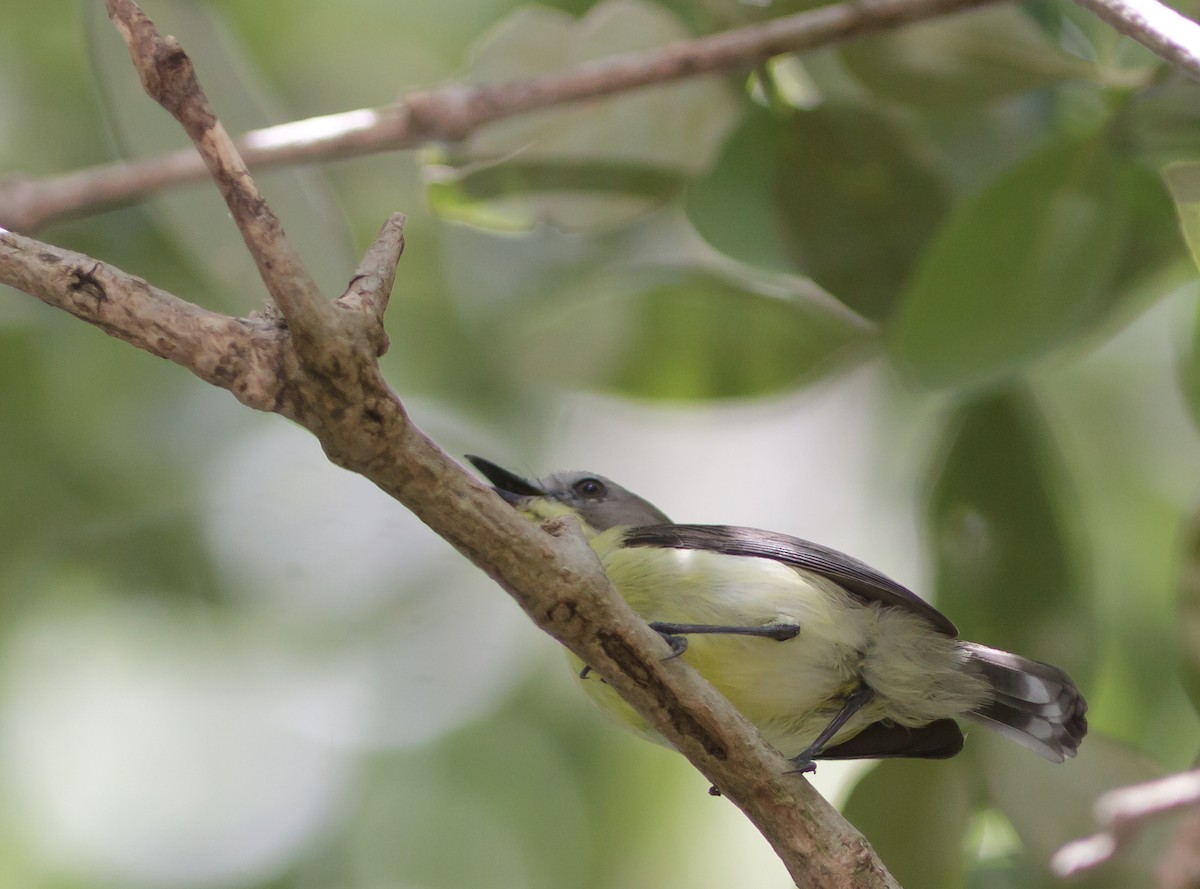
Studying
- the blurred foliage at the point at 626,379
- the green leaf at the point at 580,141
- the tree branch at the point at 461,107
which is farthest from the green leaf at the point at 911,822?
the tree branch at the point at 461,107

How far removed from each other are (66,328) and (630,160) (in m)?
2.00

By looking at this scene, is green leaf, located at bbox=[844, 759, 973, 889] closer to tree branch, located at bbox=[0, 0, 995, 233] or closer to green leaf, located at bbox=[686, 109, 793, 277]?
green leaf, located at bbox=[686, 109, 793, 277]

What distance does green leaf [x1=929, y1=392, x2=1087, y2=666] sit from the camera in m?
2.29

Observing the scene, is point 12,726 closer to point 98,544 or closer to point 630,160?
point 98,544

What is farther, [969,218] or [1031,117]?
[1031,117]

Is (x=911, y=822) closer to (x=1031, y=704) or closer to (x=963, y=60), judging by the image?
(x=1031, y=704)

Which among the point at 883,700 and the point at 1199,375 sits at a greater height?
the point at 1199,375

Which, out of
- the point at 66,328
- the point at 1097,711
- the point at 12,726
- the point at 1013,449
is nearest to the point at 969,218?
the point at 1013,449

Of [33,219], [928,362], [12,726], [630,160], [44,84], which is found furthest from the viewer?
[12,726]

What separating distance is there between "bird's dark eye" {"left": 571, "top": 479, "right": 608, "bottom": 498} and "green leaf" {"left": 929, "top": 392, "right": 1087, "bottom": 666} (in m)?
0.79

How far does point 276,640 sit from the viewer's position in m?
3.90

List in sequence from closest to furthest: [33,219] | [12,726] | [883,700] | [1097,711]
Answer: [883,700] → [33,219] → [1097,711] → [12,726]

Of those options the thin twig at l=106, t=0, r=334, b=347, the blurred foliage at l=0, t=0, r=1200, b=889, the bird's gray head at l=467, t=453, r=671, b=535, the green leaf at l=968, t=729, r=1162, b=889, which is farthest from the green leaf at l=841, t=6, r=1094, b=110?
the thin twig at l=106, t=0, r=334, b=347

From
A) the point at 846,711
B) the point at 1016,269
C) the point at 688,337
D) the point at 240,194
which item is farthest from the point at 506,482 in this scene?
the point at 240,194
